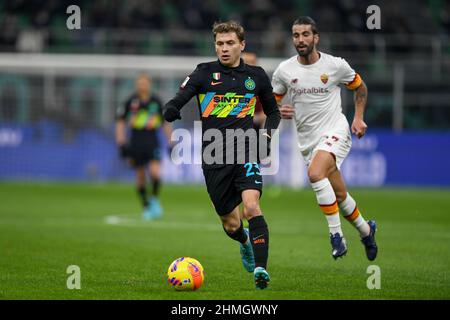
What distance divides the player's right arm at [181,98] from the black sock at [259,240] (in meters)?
1.17

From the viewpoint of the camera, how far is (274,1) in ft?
101

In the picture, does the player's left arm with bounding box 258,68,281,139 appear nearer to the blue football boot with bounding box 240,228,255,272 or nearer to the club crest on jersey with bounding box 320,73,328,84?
the blue football boot with bounding box 240,228,255,272

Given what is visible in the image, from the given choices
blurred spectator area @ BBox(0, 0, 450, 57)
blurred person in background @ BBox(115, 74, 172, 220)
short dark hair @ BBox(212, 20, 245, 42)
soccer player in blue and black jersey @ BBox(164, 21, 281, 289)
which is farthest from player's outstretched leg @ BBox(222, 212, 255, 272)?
blurred spectator area @ BBox(0, 0, 450, 57)

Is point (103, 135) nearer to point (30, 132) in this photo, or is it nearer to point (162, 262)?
point (30, 132)

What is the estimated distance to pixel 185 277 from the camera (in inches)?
313

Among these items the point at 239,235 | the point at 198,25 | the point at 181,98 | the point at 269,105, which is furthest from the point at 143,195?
the point at 198,25

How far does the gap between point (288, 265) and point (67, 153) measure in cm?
1804

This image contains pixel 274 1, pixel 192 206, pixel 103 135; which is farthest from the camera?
pixel 274 1

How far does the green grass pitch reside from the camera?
801 cm

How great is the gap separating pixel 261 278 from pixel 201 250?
3956 mm

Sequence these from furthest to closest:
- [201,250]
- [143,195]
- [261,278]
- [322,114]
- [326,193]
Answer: [143,195] < [201,250] < [322,114] < [326,193] < [261,278]

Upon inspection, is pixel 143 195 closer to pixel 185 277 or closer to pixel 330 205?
pixel 330 205
